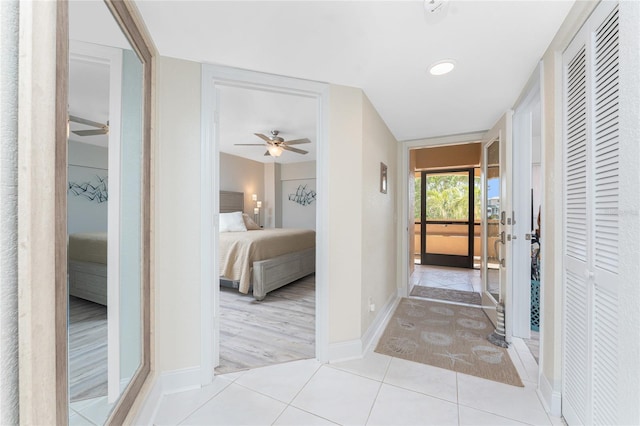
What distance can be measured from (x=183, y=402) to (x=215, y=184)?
1.35 metres

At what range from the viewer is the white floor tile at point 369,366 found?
187 cm

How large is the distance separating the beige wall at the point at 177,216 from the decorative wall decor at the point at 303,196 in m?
4.84

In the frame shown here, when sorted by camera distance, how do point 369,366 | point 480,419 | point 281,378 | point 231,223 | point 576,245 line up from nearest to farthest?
point 576,245 < point 480,419 < point 281,378 < point 369,366 < point 231,223

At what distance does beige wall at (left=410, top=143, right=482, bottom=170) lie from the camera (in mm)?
4898

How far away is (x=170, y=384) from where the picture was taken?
1.65m

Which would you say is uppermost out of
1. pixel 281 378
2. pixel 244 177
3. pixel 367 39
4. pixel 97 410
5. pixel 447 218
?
pixel 367 39

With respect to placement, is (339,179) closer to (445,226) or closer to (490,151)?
(490,151)

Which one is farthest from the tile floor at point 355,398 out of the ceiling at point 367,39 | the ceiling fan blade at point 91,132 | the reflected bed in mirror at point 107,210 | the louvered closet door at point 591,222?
the ceiling at point 367,39

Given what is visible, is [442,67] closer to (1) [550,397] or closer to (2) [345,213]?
(2) [345,213]

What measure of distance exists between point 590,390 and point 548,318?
0.48 m

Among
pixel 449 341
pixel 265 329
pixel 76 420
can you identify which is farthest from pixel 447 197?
pixel 76 420

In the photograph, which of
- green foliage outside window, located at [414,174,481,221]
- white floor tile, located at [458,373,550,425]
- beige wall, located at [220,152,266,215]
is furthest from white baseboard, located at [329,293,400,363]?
beige wall, located at [220,152,266,215]

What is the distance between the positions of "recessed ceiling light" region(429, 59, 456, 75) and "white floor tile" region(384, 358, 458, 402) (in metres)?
2.11

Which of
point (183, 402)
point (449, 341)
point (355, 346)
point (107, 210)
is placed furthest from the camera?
point (449, 341)
